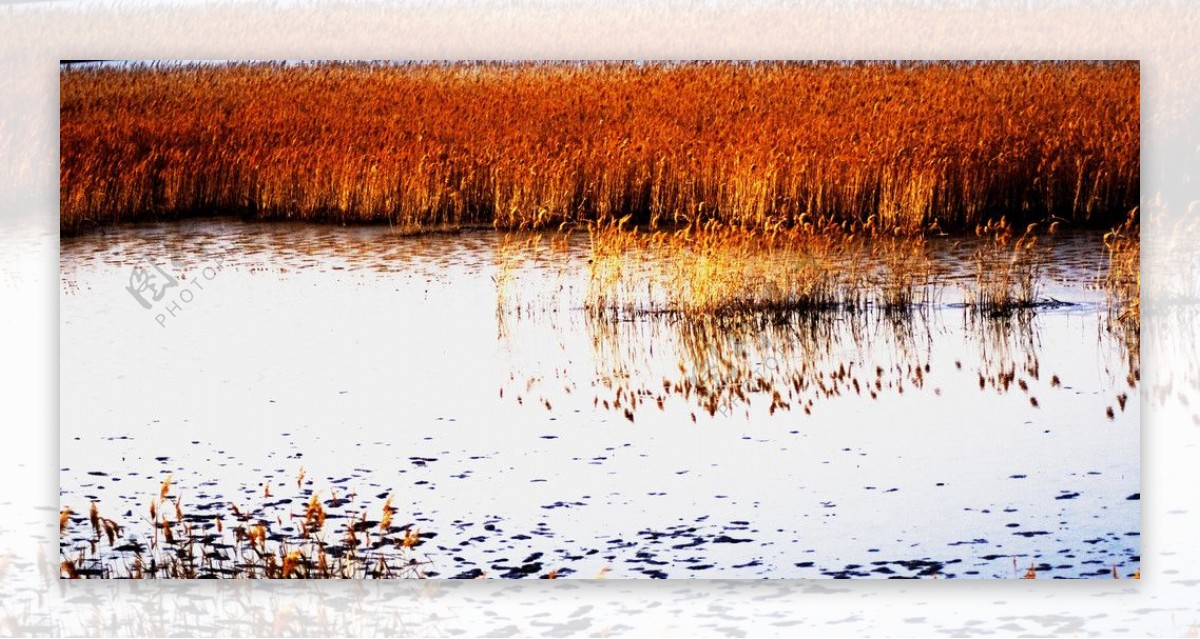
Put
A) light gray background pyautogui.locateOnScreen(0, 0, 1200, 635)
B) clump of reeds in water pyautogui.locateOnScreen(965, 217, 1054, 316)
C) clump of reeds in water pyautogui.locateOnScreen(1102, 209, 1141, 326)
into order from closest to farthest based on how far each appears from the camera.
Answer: light gray background pyautogui.locateOnScreen(0, 0, 1200, 635) < clump of reeds in water pyautogui.locateOnScreen(1102, 209, 1141, 326) < clump of reeds in water pyautogui.locateOnScreen(965, 217, 1054, 316)

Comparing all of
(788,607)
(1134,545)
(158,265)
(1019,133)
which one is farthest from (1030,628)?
(158,265)

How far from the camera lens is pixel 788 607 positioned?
14.5ft

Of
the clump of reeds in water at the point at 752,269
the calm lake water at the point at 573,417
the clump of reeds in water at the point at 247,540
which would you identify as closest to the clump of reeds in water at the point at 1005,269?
the calm lake water at the point at 573,417

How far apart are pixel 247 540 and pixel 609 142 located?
1.73 m

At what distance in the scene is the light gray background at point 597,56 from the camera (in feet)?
14.5

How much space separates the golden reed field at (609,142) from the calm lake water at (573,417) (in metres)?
0.17

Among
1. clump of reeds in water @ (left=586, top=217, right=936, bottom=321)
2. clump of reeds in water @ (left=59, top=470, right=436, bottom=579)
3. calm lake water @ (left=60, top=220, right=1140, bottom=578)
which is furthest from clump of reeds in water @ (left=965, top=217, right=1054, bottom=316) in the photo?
clump of reeds in water @ (left=59, top=470, right=436, bottom=579)

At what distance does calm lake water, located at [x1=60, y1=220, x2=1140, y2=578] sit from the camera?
4430mm

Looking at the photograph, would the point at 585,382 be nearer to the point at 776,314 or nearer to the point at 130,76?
the point at 776,314

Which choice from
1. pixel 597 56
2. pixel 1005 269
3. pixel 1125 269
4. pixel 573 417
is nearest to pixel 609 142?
pixel 597 56

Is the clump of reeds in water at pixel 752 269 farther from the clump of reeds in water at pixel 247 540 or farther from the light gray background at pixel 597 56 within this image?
the clump of reeds in water at pixel 247 540

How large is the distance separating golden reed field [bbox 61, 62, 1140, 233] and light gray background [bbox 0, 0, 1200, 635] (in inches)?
3.8

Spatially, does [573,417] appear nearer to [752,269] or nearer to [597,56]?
[752,269]

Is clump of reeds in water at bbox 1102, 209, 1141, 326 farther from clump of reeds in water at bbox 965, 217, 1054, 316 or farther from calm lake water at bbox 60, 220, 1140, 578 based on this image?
clump of reeds in water at bbox 965, 217, 1054, 316
